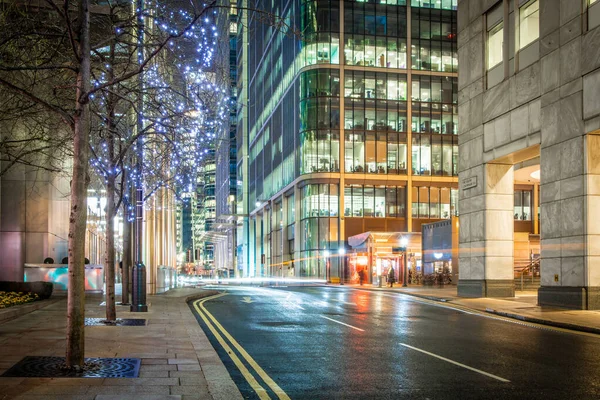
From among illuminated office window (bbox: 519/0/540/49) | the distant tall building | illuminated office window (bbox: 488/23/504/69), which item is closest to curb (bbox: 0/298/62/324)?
illuminated office window (bbox: 519/0/540/49)

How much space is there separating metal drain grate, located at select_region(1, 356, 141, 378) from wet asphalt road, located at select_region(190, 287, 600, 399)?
5.04 feet

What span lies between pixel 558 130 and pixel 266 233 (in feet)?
241

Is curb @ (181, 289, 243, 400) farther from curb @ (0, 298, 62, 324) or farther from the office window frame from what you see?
the office window frame

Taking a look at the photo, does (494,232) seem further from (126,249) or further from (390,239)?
(390,239)

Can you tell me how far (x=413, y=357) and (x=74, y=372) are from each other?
559 centimetres

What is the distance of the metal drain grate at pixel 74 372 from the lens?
331 inches

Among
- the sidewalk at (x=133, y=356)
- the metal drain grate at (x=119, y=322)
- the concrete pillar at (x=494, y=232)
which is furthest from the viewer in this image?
the concrete pillar at (x=494, y=232)

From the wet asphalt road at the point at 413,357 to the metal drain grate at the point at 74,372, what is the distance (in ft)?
5.04

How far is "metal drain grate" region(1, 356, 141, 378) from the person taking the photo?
8.41m

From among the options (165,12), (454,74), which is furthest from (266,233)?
(165,12)

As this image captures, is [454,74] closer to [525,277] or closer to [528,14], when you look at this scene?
[525,277]

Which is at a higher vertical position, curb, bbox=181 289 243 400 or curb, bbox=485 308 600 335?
curb, bbox=181 289 243 400

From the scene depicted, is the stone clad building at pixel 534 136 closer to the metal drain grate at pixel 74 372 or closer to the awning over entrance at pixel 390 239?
the metal drain grate at pixel 74 372

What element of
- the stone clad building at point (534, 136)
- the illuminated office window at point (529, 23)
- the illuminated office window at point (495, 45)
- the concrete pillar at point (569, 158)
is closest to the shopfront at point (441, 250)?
the stone clad building at point (534, 136)
